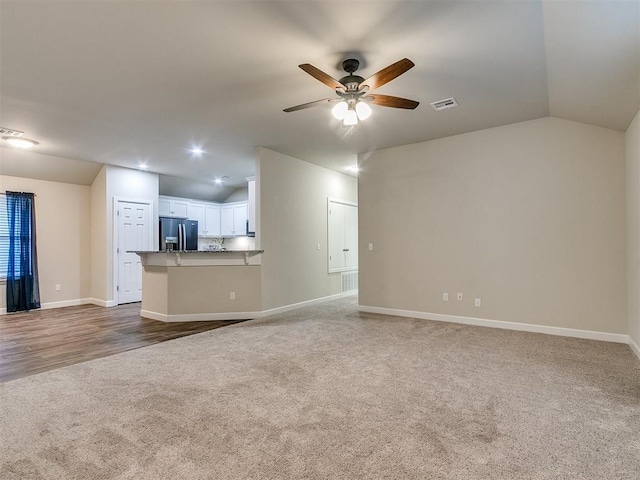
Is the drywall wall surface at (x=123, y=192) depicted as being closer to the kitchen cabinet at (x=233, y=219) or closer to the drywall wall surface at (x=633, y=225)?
the kitchen cabinet at (x=233, y=219)

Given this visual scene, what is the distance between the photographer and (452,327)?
14.9ft

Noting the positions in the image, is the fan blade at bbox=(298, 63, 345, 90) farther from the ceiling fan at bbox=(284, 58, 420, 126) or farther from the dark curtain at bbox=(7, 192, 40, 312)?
the dark curtain at bbox=(7, 192, 40, 312)

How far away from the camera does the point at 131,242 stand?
22.2 ft

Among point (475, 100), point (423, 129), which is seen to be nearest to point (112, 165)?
point (423, 129)

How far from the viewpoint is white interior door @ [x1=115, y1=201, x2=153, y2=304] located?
21.7 feet

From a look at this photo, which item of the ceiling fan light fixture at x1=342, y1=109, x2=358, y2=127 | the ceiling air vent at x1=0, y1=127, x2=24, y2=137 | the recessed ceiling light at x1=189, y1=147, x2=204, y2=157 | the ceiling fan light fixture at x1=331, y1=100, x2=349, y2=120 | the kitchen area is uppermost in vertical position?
the recessed ceiling light at x1=189, y1=147, x2=204, y2=157

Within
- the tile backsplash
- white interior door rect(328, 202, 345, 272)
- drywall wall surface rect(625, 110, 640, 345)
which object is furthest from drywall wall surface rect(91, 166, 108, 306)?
drywall wall surface rect(625, 110, 640, 345)

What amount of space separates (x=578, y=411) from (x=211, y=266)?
15.0 feet

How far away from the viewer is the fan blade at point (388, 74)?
2.31 metres

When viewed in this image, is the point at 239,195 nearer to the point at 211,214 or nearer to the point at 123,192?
the point at 211,214

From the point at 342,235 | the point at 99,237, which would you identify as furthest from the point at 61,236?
the point at 342,235

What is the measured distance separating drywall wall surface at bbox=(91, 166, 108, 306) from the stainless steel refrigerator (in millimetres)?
1136

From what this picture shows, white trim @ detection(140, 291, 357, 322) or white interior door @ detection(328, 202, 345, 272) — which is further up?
white interior door @ detection(328, 202, 345, 272)

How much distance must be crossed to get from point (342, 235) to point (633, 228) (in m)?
4.54
